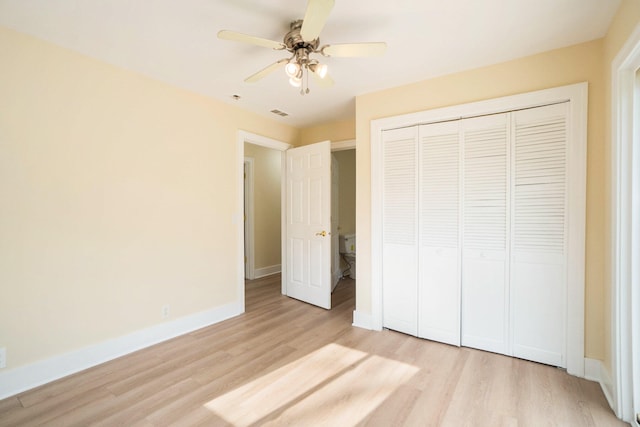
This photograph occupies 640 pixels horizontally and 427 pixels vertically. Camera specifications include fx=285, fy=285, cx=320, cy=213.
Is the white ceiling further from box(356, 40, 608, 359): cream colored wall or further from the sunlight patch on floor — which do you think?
the sunlight patch on floor

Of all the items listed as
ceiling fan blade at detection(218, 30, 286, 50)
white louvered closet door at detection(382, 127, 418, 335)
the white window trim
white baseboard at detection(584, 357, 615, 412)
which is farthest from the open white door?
the white window trim

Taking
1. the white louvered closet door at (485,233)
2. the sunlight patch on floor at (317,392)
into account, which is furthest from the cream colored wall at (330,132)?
the sunlight patch on floor at (317,392)

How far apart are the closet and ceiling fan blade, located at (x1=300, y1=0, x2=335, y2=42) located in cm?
158

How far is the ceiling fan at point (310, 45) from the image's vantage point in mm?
1423

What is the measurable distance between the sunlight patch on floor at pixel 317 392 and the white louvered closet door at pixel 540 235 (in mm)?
1024

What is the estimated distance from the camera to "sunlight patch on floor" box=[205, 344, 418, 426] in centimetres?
174

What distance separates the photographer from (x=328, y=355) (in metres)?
2.48

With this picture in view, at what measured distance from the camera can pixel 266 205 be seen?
550 cm

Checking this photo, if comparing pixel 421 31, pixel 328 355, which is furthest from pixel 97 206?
pixel 421 31

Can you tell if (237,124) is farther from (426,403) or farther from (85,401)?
(426,403)

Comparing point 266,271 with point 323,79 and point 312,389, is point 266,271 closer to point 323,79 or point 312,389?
point 312,389

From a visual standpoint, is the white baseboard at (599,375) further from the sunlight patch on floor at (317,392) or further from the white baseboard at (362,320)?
the white baseboard at (362,320)

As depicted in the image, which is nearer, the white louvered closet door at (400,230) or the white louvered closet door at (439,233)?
the white louvered closet door at (439,233)

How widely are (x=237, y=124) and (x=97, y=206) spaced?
5.63ft
